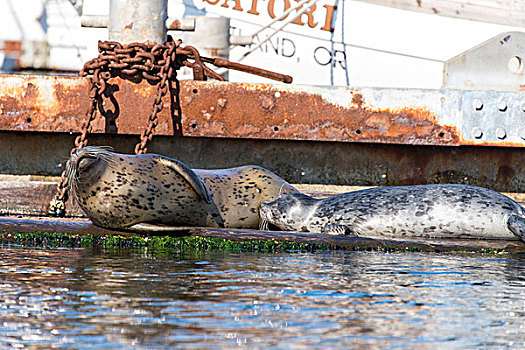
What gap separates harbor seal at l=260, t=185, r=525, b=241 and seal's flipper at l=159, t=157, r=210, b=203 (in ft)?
1.80

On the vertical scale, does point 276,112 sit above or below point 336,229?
above

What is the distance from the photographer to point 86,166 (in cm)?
514

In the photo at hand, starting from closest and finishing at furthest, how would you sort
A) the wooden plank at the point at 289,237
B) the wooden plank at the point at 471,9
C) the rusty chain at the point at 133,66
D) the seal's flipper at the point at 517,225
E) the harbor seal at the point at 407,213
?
the wooden plank at the point at 289,237 → the seal's flipper at the point at 517,225 → the harbor seal at the point at 407,213 → the rusty chain at the point at 133,66 → the wooden plank at the point at 471,9

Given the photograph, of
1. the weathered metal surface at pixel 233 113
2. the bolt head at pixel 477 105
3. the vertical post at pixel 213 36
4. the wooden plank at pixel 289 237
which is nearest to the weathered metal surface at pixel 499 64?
the vertical post at pixel 213 36

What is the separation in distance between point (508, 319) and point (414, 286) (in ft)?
2.30

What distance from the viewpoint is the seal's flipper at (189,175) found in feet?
17.7

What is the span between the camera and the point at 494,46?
380 inches

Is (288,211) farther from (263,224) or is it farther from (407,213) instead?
(407,213)

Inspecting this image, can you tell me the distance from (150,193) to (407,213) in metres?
1.70

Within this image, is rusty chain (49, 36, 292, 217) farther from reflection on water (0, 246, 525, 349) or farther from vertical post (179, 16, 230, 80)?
vertical post (179, 16, 230, 80)

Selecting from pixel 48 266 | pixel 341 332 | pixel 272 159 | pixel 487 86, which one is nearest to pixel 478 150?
Answer: pixel 272 159

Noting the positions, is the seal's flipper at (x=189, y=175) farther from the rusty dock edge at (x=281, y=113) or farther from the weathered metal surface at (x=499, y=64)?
the weathered metal surface at (x=499, y=64)

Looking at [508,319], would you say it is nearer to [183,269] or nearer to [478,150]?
[183,269]

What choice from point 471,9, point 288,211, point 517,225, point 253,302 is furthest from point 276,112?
point 471,9
